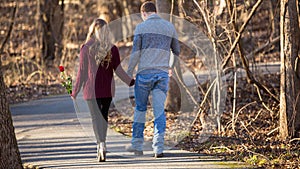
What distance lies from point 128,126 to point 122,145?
6.55 ft

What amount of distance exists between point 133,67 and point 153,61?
277 mm

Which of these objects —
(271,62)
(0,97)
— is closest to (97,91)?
(0,97)

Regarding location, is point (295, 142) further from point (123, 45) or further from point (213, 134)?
point (123, 45)

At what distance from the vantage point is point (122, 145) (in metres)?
9.23

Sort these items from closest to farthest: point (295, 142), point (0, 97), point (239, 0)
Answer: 1. point (0, 97)
2. point (295, 142)
3. point (239, 0)

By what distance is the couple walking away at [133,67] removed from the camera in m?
7.86

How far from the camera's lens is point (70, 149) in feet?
29.9

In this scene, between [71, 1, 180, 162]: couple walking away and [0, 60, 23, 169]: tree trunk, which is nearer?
[0, 60, 23, 169]: tree trunk

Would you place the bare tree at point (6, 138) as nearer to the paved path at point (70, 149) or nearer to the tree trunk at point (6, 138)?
the tree trunk at point (6, 138)

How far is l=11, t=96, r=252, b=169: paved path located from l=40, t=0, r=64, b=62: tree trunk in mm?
10031

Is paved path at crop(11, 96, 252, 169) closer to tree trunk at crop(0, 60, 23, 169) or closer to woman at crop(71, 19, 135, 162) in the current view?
woman at crop(71, 19, 135, 162)

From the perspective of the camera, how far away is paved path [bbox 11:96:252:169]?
7840 millimetres

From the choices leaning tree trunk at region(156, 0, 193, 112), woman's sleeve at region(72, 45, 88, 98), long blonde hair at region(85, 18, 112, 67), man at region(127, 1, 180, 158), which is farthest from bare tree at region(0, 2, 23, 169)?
leaning tree trunk at region(156, 0, 193, 112)

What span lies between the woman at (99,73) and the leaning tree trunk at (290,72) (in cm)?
229
